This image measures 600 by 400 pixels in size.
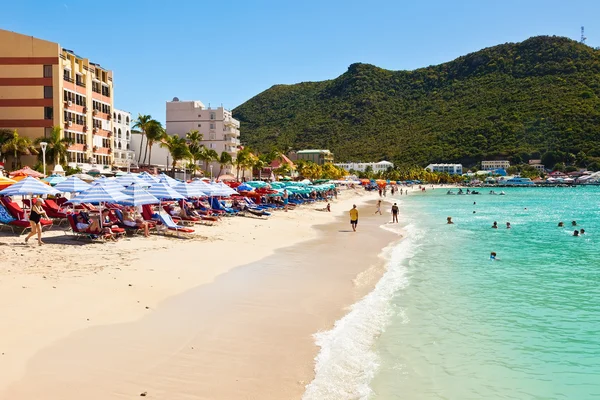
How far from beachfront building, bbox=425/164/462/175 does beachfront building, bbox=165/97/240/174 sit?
8204 centimetres

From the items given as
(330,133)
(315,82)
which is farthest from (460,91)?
(315,82)

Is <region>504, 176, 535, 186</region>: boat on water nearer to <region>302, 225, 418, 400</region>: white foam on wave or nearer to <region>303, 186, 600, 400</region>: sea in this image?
Result: <region>303, 186, 600, 400</region>: sea

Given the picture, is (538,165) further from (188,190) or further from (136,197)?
(136,197)

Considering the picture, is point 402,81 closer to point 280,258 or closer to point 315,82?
point 315,82

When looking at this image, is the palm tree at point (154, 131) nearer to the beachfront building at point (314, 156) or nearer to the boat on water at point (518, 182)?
the beachfront building at point (314, 156)

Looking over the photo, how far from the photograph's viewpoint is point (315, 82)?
198 m

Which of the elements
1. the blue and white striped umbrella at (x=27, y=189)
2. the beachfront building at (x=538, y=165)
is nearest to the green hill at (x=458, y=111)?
the beachfront building at (x=538, y=165)

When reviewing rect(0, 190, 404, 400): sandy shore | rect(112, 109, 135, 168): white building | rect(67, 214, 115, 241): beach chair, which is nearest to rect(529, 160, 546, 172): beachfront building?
rect(112, 109, 135, 168): white building

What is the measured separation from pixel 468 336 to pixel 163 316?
18.3ft

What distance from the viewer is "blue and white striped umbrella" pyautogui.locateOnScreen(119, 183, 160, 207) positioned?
1773 cm

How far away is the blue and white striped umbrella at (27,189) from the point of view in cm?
1712

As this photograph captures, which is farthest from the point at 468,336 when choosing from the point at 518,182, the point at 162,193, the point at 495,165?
the point at 495,165

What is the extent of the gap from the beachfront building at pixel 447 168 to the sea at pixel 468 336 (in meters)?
135

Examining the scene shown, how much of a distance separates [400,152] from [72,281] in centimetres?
15167
